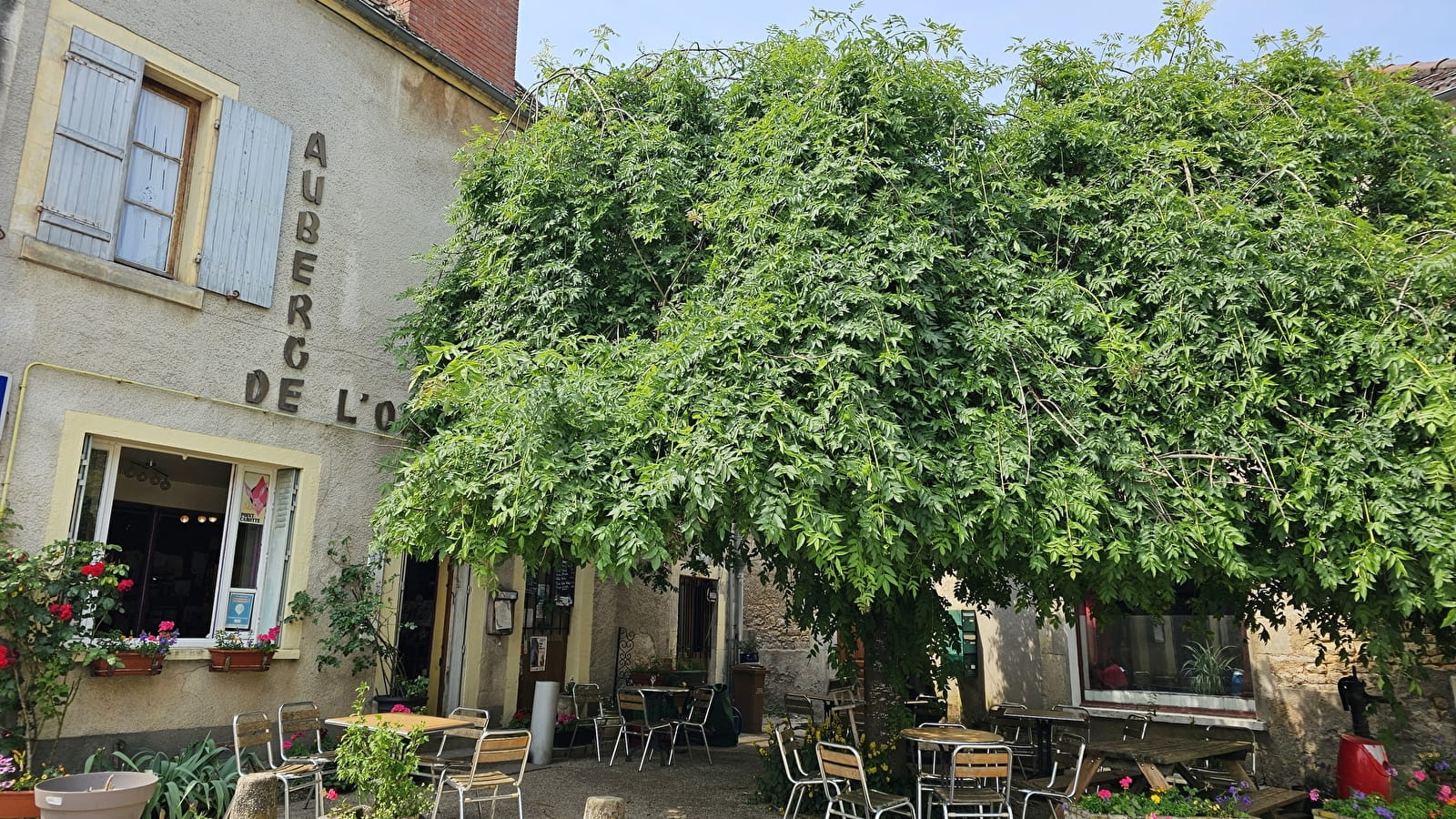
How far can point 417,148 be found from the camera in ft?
29.3

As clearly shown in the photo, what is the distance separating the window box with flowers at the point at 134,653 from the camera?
5.90 m

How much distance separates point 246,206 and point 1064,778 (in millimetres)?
8112

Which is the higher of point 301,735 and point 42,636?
point 42,636

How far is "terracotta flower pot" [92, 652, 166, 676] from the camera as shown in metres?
5.90

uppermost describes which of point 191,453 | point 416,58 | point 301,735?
point 416,58

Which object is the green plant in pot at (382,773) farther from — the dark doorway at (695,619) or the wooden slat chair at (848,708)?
the dark doorway at (695,619)

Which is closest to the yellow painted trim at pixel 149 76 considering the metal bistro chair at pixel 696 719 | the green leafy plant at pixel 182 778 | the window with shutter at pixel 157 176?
the window with shutter at pixel 157 176

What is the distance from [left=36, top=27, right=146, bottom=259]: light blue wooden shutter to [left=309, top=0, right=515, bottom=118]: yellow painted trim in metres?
2.06

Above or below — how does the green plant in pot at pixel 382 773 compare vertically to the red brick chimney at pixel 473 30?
below

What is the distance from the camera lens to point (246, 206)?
24.0 feet

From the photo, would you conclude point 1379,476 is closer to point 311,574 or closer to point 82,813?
point 82,813

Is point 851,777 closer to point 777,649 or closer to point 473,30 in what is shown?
point 473,30

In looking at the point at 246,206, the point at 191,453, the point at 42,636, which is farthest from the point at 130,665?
the point at 246,206

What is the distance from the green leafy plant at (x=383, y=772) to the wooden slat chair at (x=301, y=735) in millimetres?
1252
